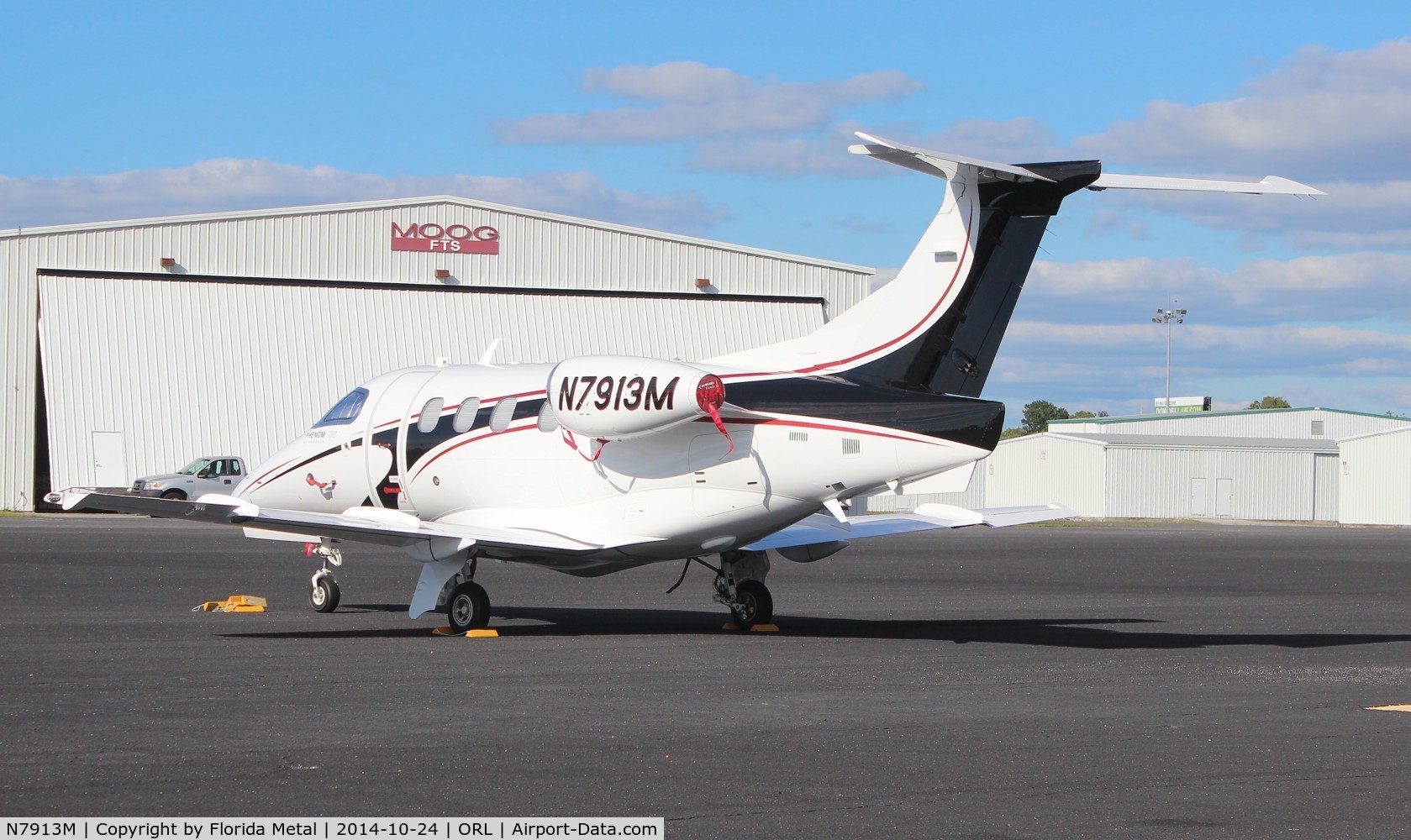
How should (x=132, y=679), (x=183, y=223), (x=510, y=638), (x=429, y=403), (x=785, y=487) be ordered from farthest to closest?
1. (x=183, y=223)
2. (x=429, y=403)
3. (x=510, y=638)
4. (x=785, y=487)
5. (x=132, y=679)

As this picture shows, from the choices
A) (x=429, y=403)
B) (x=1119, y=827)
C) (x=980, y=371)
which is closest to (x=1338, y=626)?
(x=980, y=371)

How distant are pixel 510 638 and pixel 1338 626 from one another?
11250 millimetres

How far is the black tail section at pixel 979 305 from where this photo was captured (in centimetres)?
1641

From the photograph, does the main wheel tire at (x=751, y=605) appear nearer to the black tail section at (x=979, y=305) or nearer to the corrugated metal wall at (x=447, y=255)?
the black tail section at (x=979, y=305)

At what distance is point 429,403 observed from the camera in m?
19.4

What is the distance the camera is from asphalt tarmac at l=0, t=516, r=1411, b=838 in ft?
27.5

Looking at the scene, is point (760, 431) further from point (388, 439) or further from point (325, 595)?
point (325, 595)

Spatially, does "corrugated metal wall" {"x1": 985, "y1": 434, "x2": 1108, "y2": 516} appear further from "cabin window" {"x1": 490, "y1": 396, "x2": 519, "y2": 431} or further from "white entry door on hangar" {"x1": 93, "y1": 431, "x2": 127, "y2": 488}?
"cabin window" {"x1": 490, "y1": 396, "x2": 519, "y2": 431}

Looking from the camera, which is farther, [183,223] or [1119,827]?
[183,223]

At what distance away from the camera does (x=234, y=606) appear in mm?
20266

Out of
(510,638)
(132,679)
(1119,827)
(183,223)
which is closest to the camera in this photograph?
(1119,827)

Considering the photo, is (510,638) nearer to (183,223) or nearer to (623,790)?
(623,790)

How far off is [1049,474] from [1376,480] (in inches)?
646

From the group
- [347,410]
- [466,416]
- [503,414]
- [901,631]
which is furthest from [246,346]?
[901,631]
